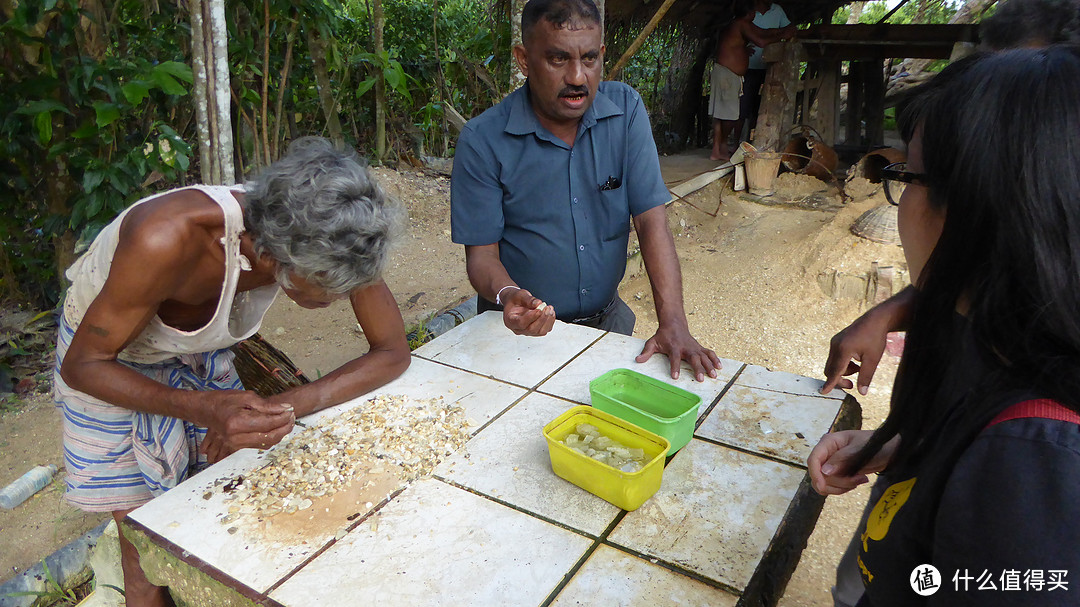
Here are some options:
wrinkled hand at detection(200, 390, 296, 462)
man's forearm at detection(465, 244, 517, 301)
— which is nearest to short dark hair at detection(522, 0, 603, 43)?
man's forearm at detection(465, 244, 517, 301)

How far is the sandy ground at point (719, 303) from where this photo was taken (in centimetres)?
292

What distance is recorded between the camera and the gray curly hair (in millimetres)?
1582

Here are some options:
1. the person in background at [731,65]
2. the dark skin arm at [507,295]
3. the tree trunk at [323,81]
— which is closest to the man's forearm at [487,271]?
the dark skin arm at [507,295]

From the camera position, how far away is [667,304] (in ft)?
7.46

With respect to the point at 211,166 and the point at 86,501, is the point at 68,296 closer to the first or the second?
the point at 86,501

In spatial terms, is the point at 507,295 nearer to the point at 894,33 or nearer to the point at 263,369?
the point at 263,369

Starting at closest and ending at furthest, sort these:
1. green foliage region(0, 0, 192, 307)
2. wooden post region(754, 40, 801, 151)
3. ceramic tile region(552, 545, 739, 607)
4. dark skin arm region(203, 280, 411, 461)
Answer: ceramic tile region(552, 545, 739, 607) < dark skin arm region(203, 280, 411, 461) < green foliage region(0, 0, 192, 307) < wooden post region(754, 40, 801, 151)

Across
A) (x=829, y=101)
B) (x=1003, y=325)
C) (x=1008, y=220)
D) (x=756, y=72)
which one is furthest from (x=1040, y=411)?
(x=756, y=72)

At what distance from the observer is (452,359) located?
203cm

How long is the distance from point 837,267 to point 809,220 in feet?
3.82

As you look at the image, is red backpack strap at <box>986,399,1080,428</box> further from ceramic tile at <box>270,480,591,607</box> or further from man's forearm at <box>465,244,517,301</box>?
man's forearm at <box>465,244,517,301</box>

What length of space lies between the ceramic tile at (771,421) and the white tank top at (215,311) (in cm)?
127

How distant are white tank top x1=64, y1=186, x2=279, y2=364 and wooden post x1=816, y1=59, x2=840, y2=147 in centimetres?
637

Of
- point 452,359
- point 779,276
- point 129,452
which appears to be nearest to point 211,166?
point 129,452
